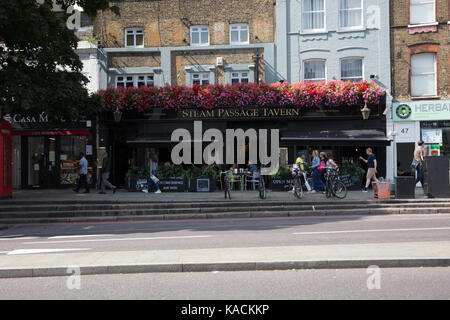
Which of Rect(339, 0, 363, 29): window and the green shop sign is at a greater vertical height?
Rect(339, 0, 363, 29): window

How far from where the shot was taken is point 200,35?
73.3ft

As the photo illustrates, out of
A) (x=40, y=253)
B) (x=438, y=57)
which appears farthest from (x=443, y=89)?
(x=40, y=253)

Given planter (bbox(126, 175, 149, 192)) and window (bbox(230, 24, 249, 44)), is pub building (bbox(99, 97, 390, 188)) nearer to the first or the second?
planter (bbox(126, 175, 149, 192))

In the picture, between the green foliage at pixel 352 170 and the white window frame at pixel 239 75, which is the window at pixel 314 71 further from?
the green foliage at pixel 352 170

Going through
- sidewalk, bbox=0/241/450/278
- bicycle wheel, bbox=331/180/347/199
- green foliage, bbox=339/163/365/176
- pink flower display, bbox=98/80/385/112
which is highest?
pink flower display, bbox=98/80/385/112

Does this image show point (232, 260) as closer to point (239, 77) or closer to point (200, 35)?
point (239, 77)

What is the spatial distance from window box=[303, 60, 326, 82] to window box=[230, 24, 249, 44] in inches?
137

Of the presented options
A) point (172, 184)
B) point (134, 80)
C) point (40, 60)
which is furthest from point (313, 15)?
point (40, 60)

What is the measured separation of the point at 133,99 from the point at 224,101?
15.2 ft

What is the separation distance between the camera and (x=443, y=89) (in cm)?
2059

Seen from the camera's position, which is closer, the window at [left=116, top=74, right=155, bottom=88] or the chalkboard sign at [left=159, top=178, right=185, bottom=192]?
the chalkboard sign at [left=159, top=178, right=185, bottom=192]

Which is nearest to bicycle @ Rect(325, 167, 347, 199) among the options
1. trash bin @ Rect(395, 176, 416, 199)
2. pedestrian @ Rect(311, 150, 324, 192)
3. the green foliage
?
trash bin @ Rect(395, 176, 416, 199)

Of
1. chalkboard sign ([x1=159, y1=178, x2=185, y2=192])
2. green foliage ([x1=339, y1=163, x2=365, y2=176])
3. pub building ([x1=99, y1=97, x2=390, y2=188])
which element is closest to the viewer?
chalkboard sign ([x1=159, y1=178, x2=185, y2=192])

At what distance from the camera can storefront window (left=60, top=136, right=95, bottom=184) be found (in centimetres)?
2184
